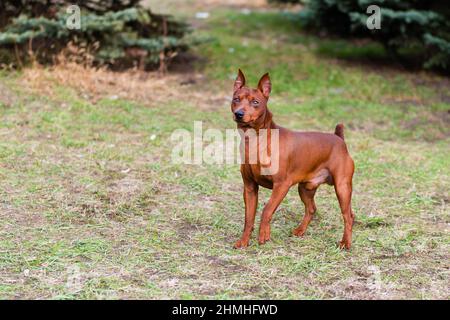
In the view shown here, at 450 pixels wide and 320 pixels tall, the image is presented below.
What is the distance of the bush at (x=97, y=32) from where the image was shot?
973 centimetres

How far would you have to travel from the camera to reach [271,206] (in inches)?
205

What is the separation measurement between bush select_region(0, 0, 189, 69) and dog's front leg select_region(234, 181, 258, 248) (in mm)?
5079

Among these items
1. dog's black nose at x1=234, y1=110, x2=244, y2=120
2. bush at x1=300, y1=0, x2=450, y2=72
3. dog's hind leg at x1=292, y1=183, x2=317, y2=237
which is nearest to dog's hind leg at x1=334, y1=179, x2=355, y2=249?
dog's hind leg at x1=292, y1=183, x2=317, y2=237

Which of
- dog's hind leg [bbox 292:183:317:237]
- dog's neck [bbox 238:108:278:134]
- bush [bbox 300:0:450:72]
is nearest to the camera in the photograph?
dog's neck [bbox 238:108:278:134]

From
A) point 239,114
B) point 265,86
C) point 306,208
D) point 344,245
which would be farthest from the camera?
point 306,208

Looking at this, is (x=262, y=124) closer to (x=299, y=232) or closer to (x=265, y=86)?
(x=265, y=86)

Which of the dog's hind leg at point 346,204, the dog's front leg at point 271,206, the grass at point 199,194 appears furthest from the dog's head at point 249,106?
the grass at point 199,194

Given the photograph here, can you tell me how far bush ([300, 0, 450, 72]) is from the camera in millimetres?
10312

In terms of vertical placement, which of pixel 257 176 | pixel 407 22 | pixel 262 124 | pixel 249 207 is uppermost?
pixel 407 22

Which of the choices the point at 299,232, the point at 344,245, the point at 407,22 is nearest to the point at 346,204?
the point at 344,245

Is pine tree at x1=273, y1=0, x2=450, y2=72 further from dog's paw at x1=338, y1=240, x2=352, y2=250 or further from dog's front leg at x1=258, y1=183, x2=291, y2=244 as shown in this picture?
dog's front leg at x1=258, y1=183, x2=291, y2=244

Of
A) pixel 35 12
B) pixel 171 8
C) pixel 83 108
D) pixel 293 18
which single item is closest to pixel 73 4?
pixel 35 12

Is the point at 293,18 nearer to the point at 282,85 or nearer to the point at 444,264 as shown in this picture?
the point at 282,85

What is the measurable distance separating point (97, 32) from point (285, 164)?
19.7 feet
